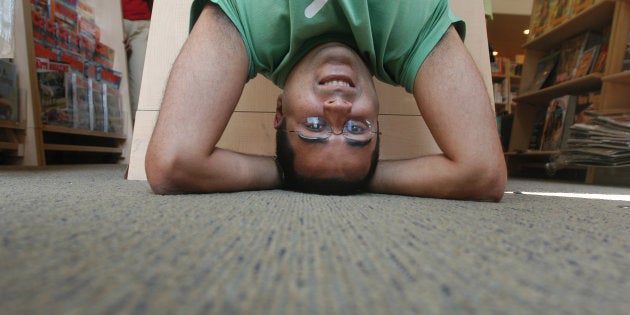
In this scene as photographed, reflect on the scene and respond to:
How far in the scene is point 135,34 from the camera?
8.99ft

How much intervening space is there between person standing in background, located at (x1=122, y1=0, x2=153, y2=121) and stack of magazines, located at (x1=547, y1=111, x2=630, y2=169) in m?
2.93

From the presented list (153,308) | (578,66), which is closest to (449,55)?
(153,308)

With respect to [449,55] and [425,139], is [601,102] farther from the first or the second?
[449,55]

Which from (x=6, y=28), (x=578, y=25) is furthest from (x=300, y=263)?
(x=578, y=25)

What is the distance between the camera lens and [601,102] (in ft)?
5.40

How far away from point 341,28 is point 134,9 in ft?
8.34

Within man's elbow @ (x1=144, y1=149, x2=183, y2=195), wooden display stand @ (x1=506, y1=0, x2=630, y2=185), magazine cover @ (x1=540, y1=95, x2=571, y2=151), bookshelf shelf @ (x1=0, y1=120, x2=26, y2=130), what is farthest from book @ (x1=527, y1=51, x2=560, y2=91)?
bookshelf shelf @ (x1=0, y1=120, x2=26, y2=130)

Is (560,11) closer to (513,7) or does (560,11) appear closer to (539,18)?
(539,18)

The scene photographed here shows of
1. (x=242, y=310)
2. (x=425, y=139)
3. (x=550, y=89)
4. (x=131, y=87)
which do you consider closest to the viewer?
(x=242, y=310)

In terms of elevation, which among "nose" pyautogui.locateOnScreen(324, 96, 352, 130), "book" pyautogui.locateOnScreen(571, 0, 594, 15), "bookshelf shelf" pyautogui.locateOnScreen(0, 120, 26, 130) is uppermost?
"book" pyautogui.locateOnScreen(571, 0, 594, 15)

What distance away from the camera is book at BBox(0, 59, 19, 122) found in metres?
1.62

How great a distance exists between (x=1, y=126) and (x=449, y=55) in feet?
6.56

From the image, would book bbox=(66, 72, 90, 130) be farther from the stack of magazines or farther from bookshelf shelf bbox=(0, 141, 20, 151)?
the stack of magazines

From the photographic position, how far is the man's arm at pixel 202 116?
2.31 feet
